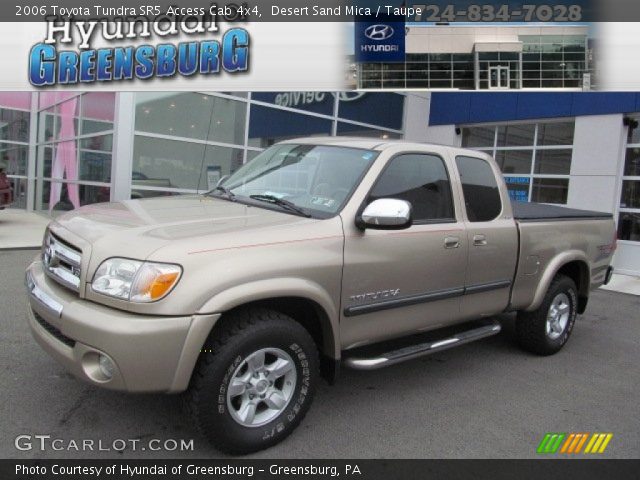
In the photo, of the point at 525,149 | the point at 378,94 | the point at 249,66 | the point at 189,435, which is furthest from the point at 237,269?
the point at 378,94

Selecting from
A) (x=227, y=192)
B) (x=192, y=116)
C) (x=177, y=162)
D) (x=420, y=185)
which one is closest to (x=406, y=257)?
(x=420, y=185)

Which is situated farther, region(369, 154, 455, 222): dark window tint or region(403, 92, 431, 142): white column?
region(403, 92, 431, 142): white column

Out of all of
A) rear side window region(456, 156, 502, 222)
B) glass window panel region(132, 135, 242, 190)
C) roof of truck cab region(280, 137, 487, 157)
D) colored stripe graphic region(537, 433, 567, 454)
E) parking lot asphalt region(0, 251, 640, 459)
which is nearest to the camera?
parking lot asphalt region(0, 251, 640, 459)

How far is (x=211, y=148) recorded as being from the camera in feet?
40.0

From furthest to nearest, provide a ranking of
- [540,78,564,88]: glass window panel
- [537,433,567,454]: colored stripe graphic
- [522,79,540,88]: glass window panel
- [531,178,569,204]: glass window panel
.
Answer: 1. [540,78,564,88]: glass window panel
2. [522,79,540,88]: glass window panel
3. [531,178,569,204]: glass window panel
4. [537,433,567,454]: colored stripe graphic

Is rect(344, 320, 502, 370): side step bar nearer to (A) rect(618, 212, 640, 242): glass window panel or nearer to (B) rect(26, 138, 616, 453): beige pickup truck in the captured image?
(B) rect(26, 138, 616, 453): beige pickup truck

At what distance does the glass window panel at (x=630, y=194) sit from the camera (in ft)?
36.4

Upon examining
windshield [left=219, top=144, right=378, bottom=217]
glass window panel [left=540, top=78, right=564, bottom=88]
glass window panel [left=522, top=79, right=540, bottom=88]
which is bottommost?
windshield [left=219, top=144, right=378, bottom=217]

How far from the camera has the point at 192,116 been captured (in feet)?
39.0

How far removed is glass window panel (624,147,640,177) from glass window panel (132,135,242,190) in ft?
28.0

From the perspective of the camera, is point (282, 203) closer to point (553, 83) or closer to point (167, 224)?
point (167, 224)

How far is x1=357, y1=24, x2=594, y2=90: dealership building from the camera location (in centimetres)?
2505

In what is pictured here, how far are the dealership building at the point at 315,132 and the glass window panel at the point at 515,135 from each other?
25 mm

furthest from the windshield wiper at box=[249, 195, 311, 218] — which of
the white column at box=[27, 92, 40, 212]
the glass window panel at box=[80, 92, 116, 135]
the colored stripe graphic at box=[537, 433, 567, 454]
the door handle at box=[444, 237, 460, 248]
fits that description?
the white column at box=[27, 92, 40, 212]
